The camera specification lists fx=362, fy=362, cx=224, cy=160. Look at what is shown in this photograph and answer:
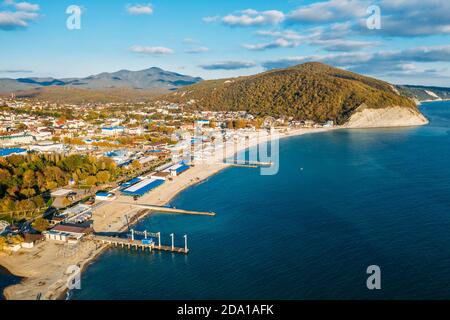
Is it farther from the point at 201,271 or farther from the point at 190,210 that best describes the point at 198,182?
the point at 201,271

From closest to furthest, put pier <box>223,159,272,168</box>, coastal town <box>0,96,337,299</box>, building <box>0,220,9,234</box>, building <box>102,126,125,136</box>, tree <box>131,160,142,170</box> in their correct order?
coastal town <box>0,96,337,299</box> → building <box>0,220,9,234</box> → tree <box>131,160,142,170</box> → pier <box>223,159,272,168</box> → building <box>102,126,125,136</box>

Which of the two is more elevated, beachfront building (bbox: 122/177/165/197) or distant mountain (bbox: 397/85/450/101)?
distant mountain (bbox: 397/85/450/101)

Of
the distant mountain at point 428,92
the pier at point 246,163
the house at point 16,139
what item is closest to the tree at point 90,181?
the pier at point 246,163

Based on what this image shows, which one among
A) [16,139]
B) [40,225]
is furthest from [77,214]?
[16,139]

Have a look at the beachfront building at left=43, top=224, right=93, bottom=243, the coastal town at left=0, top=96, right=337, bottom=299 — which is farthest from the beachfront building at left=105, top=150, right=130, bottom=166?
the beachfront building at left=43, top=224, right=93, bottom=243

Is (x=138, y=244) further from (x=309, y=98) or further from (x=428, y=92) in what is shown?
(x=428, y=92)

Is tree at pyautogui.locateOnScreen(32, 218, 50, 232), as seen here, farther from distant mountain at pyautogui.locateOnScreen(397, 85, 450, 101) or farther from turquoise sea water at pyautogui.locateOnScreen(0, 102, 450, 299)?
distant mountain at pyautogui.locateOnScreen(397, 85, 450, 101)

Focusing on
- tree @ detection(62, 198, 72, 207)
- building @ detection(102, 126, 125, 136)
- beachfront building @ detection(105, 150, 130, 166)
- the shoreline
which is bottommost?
the shoreline

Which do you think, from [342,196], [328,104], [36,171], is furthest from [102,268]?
[328,104]
